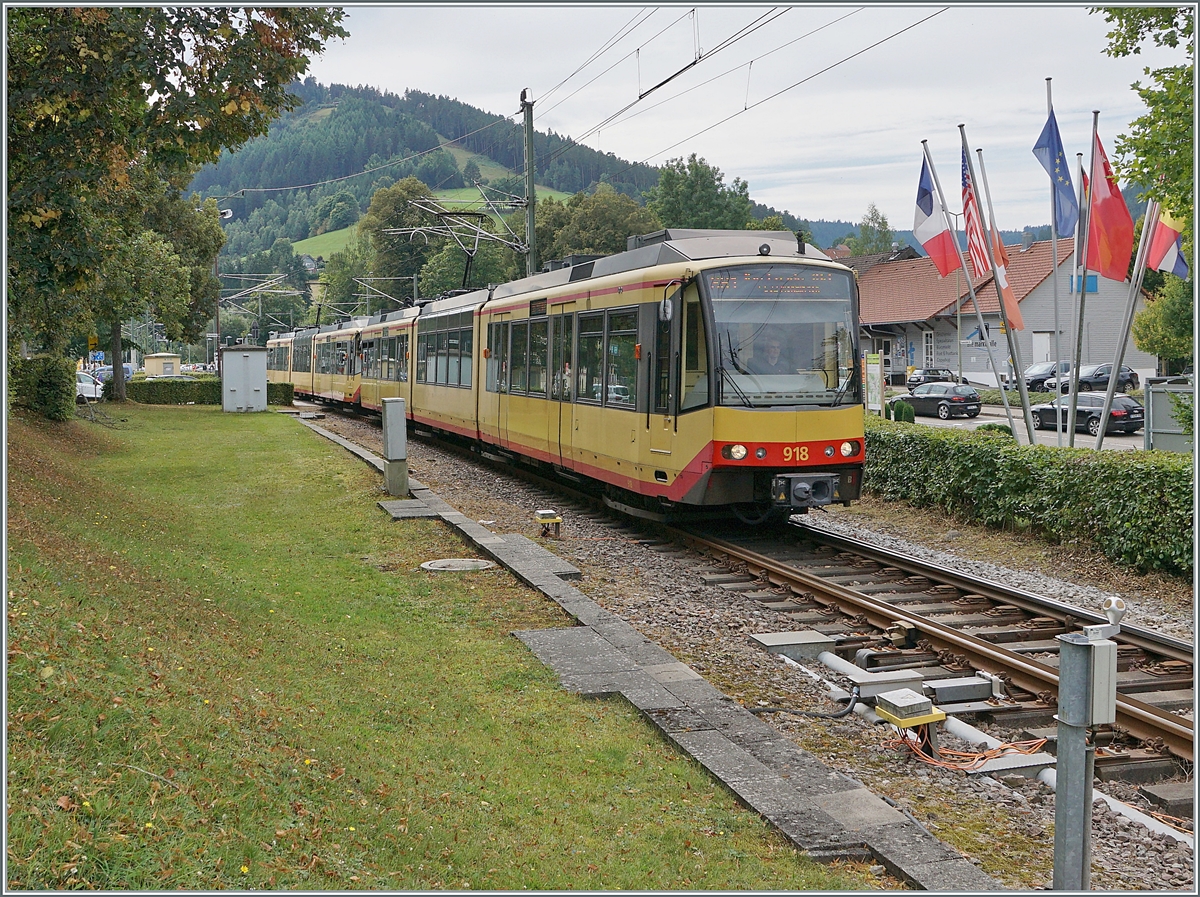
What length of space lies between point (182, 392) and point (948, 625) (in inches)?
1779

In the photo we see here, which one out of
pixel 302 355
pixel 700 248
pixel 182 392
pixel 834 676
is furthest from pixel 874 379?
pixel 182 392

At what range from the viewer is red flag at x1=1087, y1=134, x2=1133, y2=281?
17062 millimetres

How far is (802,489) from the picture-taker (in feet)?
40.8

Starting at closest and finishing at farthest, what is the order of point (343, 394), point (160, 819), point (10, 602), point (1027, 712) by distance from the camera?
1. point (160, 819)
2. point (10, 602)
3. point (1027, 712)
4. point (343, 394)

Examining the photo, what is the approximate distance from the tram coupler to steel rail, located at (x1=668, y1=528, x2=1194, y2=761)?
0.70m

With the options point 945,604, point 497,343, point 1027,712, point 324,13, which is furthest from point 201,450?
point 1027,712

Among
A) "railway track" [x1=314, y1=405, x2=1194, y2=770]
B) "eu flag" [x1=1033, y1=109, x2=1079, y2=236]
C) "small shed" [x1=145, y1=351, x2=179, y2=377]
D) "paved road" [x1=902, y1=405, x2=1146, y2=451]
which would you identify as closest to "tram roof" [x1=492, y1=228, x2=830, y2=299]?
"railway track" [x1=314, y1=405, x2=1194, y2=770]

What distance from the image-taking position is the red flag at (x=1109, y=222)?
17.1 meters

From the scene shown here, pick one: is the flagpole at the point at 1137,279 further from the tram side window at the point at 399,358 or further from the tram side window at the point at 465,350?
the tram side window at the point at 399,358

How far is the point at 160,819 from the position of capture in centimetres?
440

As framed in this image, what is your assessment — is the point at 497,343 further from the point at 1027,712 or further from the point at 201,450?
the point at 1027,712

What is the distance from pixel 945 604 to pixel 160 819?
25.6 ft

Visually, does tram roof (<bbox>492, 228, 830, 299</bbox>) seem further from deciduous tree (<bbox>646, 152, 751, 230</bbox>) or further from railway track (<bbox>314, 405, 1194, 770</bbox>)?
deciduous tree (<bbox>646, 152, 751, 230</bbox>)

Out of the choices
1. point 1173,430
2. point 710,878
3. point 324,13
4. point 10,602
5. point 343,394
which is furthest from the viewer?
point 343,394
